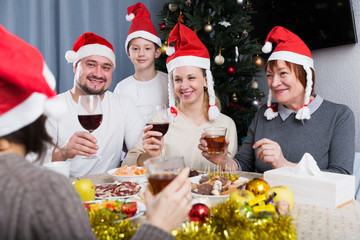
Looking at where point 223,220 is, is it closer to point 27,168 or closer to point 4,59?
point 27,168

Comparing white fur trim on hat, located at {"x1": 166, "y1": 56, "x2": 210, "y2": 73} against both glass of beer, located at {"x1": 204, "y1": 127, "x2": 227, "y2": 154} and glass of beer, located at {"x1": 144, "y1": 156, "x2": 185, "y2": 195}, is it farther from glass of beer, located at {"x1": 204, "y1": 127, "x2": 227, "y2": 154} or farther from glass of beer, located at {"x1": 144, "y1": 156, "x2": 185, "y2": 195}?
glass of beer, located at {"x1": 144, "y1": 156, "x2": 185, "y2": 195}

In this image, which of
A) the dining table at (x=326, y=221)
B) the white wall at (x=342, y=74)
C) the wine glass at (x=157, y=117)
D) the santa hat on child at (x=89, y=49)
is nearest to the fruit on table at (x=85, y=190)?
the dining table at (x=326, y=221)

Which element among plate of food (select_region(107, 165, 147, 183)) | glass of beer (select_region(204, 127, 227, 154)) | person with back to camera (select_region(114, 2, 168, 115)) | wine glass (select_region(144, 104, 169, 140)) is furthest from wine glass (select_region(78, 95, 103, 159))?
person with back to camera (select_region(114, 2, 168, 115))

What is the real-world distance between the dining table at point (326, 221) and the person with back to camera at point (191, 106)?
1.16 m

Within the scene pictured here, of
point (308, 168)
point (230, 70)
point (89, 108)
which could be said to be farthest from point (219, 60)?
point (308, 168)

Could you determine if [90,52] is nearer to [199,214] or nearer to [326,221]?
[199,214]

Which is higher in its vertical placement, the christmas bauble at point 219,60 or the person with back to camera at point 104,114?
the christmas bauble at point 219,60

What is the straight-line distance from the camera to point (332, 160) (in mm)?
1973

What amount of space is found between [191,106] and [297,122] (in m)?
0.85

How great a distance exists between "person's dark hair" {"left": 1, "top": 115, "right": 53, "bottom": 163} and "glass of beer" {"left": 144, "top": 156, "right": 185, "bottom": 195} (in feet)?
0.96

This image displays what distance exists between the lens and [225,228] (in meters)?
0.99

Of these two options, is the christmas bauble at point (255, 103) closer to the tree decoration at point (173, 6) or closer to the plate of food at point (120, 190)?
the tree decoration at point (173, 6)

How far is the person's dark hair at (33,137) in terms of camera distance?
80 cm

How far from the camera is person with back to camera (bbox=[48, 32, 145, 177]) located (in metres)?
2.64
